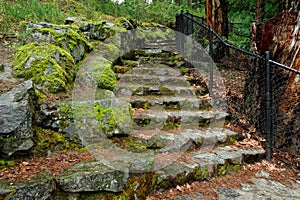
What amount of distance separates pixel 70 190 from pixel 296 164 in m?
3.09

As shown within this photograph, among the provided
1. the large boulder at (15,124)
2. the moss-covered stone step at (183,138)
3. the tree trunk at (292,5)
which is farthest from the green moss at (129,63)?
the large boulder at (15,124)

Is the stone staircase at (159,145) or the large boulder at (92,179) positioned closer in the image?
the large boulder at (92,179)

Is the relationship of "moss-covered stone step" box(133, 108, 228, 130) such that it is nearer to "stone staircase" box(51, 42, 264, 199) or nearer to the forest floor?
"stone staircase" box(51, 42, 264, 199)

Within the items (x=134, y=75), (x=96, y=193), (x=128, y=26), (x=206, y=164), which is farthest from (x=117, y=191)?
(x=128, y=26)

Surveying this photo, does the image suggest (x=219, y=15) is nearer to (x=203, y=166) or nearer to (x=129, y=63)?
(x=129, y=63)

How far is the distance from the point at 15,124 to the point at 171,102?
2850 mm

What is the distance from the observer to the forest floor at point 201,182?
212 cm

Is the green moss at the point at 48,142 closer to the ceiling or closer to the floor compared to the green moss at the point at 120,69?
closer to the floor

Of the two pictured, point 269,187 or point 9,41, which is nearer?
point 269,187

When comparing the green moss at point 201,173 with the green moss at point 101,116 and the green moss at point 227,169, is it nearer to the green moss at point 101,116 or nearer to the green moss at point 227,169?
the green moss at point 227,169


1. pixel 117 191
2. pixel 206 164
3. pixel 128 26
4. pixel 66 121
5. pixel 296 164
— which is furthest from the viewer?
pixel 128 26

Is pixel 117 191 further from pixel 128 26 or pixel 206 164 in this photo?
pixel 128 26

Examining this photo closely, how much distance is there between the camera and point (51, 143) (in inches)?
100

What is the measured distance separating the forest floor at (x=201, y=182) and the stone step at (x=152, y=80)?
198 cm
